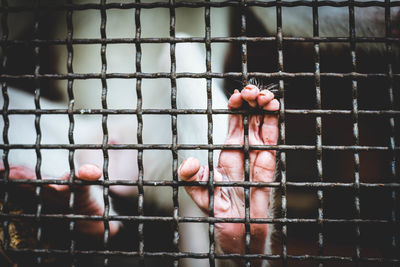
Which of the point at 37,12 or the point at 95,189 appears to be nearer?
the point at 37,12

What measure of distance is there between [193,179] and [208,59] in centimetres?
21

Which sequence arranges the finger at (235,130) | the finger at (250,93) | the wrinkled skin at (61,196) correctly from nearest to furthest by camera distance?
the finger at (250,93), the finger at (235,130), the wrinkled skin at (61,196)

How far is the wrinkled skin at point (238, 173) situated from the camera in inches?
23.7

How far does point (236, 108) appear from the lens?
0.60m

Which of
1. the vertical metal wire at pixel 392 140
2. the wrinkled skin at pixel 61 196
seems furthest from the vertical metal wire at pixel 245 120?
the wrinkled skin at pixel 61 196

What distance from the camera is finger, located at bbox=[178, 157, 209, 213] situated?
60 cm

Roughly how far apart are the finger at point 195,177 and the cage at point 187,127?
0.05 ft

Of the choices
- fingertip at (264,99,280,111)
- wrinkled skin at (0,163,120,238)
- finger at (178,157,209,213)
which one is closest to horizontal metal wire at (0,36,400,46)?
fingertip at (264,99,280,111)

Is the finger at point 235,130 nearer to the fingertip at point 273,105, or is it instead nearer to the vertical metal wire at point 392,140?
the fingertip at point 273,105

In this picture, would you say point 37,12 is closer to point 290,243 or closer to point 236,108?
point 236,108

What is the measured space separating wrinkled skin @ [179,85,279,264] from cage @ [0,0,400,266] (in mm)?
18

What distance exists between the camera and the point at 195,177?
2.03ft

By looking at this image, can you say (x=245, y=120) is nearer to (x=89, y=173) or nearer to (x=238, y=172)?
(x=238, y=172)

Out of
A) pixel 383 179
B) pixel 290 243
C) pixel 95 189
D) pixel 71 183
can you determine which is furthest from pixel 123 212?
pixel 383 179
